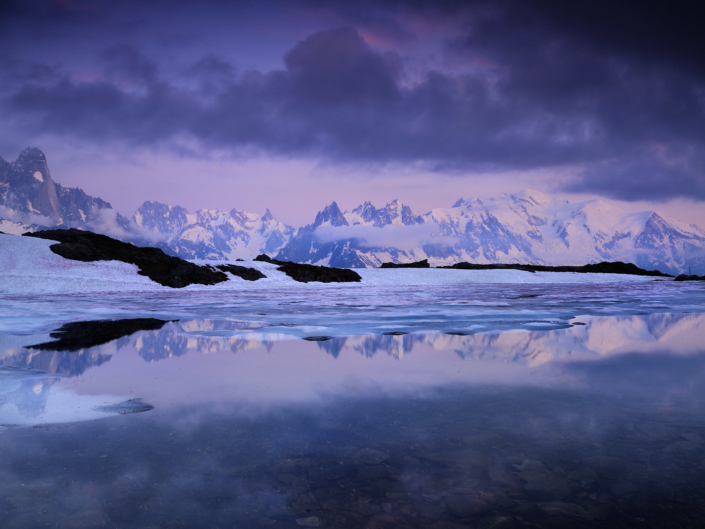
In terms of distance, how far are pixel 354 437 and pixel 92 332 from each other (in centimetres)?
1119

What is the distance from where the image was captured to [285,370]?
7.99 meters

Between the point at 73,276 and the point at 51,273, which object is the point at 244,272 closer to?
the point at 73,276

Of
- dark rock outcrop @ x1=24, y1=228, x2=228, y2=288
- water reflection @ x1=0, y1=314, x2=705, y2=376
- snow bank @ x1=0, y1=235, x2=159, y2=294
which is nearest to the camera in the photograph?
water reflection @ x1=0, y1=314, x2=705, y2=376

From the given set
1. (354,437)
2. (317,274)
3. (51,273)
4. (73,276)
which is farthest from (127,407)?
(317,274)

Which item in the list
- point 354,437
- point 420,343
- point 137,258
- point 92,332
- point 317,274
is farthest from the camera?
point 317,274

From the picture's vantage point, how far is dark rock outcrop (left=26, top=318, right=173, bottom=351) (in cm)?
1072

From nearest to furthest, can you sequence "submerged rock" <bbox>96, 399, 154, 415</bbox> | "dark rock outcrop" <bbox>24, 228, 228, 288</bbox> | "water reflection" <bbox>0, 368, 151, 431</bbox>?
"water reflection" <bbox>0, 368, 151, 431</bbox>, "submerged rock" <bbox>96, 399, 154, 415</bbox>, "dark rock outcrop" <bbox>24, 228, 228, 288</bbox>

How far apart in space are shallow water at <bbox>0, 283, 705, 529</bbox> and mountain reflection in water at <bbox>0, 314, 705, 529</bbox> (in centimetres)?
2

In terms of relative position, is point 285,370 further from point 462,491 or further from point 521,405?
point 462,491

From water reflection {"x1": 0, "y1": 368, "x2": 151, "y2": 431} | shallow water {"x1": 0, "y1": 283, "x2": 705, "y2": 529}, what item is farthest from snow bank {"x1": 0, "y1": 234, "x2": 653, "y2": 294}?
water reflection {"x1": 0, "y1": 368, "x2": 151, "y2": 431}

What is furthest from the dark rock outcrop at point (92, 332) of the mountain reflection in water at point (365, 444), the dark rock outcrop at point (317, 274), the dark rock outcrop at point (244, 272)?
the dark rock outcrop at point (317, 274)

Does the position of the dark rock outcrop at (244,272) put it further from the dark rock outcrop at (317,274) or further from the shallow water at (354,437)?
the shallow water at (354,437)

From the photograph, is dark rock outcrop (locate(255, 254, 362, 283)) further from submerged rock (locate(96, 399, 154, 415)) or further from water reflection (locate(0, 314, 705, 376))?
submerged rock (locate(96, 399, 154, 415))

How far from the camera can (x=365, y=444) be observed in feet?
15.2
